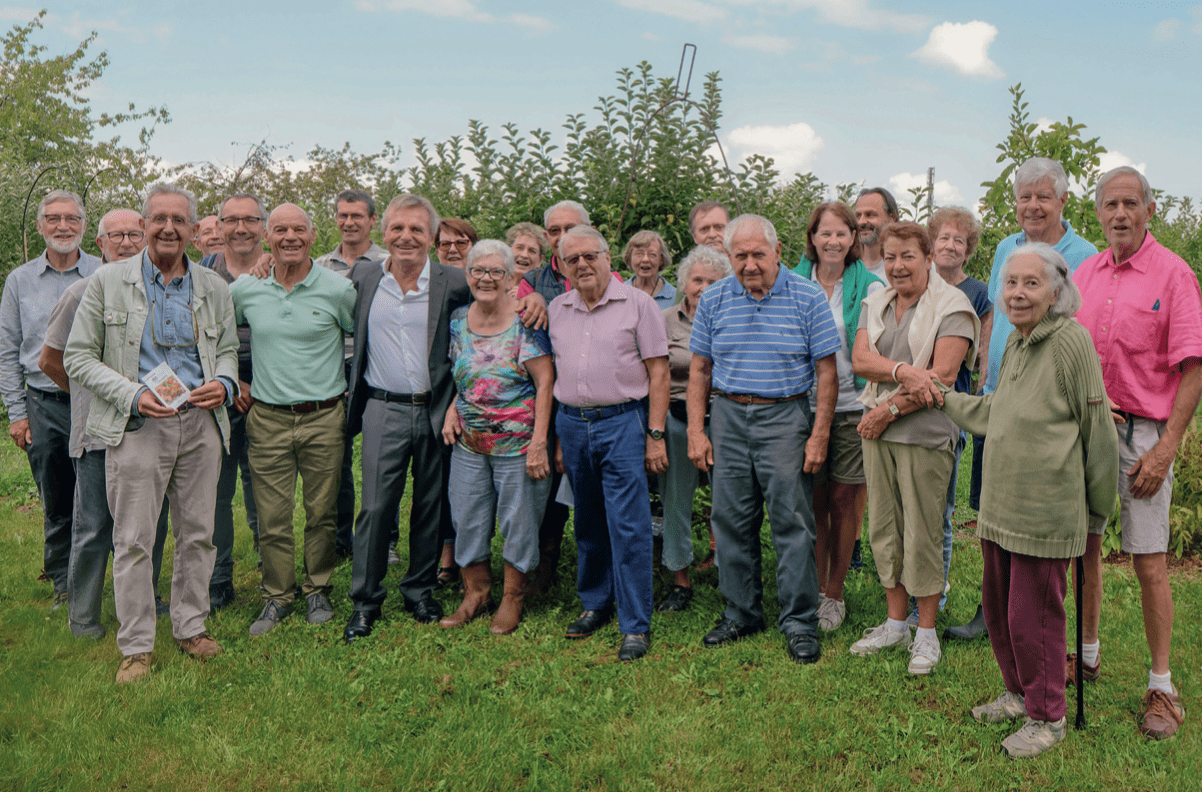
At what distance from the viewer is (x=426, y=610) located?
516 centimetres

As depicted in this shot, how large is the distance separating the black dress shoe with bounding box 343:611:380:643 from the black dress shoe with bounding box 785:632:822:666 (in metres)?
2.45

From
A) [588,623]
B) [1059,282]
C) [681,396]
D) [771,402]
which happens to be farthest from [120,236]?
[1059,282]

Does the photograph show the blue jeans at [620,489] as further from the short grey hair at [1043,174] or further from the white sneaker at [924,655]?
the short grey hair at [1043,174]

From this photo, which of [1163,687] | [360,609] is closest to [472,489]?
[360,609]

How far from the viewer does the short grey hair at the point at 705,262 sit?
16.6 feet

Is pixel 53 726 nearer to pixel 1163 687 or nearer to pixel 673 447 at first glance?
pixel 673 447

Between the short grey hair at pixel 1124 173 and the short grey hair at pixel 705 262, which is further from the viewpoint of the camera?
the short grey hair at pixel 705 262

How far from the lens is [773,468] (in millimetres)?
4504

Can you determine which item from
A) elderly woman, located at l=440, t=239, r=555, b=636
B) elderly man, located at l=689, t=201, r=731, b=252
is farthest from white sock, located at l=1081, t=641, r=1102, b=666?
elderly man, located at l=689, t=201, r=731, b=252

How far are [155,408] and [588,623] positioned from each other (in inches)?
104

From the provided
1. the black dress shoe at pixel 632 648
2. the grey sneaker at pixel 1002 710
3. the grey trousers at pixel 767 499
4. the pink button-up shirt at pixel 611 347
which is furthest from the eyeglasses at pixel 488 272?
the grey sneaker at pixel 1002 710

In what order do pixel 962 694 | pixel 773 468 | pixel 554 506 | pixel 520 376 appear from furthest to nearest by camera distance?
1. pixel 554 506
2. pixel 520 376
3. pixel 773 468
4. pixel 962 694

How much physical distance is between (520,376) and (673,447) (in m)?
1.03

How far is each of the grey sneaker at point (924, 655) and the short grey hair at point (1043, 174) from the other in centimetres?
243
